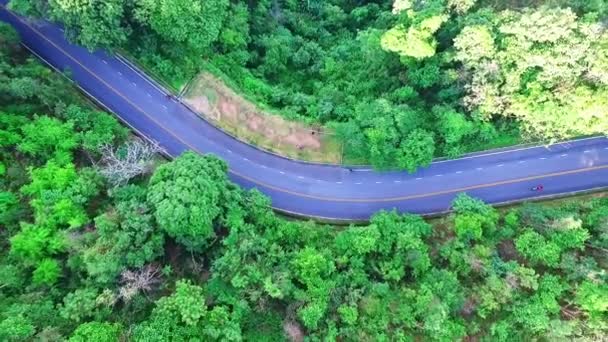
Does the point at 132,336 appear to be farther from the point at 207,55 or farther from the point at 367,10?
the point at 367,10

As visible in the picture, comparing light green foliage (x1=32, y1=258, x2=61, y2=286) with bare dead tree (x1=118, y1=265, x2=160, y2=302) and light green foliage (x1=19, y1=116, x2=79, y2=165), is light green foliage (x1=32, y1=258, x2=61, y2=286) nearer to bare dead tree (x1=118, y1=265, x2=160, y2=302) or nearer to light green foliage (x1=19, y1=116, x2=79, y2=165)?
bare dead tree (x1=118, y1=265, x2=160, y2=302)

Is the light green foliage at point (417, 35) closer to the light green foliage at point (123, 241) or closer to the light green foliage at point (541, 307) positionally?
the light green foliage at point (541, 307)

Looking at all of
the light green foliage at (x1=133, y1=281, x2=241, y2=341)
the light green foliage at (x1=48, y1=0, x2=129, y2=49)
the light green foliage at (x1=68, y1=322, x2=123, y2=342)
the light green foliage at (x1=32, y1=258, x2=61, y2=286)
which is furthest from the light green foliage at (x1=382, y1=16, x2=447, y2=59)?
the light green foliage at (x1=32, y1=258, x2=61, y2=286)

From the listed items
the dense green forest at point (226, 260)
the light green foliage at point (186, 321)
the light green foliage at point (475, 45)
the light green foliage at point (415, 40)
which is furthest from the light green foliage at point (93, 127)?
the light green foliage at point (475, 45)

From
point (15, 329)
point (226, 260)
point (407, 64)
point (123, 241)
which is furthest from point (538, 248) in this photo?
point (15, 329)

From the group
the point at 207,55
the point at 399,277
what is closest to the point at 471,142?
the point at 399,277

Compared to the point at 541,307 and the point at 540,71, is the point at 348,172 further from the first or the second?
the point at 541,307
